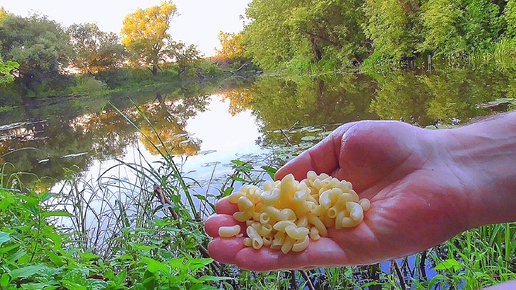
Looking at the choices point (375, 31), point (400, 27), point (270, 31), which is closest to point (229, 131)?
point (400, 27)

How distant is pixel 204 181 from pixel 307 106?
490 centimetres

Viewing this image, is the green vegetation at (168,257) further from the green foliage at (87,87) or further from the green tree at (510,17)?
the green foliage at (87,87)

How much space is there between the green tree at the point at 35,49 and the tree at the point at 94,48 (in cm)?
479

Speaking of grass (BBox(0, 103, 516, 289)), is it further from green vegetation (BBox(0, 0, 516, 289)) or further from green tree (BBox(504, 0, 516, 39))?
green tree (BBox(504, 0, 516, 39))

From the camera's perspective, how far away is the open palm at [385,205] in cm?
114

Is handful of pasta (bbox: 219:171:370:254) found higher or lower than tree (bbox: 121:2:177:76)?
lower

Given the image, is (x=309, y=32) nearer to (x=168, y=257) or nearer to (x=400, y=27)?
(x=400, y=27)

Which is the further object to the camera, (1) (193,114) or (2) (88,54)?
(2) (88,54)

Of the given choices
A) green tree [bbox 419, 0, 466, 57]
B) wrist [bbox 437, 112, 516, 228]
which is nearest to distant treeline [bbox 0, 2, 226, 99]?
wrist [bbox 437, 112, 516, 228]

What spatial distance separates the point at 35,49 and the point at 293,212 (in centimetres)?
2217

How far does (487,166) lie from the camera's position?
4.24 ft

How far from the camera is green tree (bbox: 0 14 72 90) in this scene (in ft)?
64.4

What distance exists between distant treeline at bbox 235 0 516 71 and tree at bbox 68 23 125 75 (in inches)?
422

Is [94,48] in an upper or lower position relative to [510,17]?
upper
